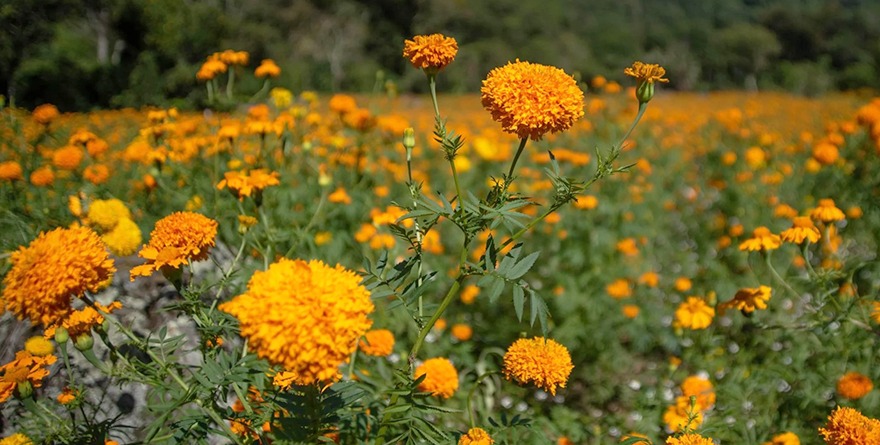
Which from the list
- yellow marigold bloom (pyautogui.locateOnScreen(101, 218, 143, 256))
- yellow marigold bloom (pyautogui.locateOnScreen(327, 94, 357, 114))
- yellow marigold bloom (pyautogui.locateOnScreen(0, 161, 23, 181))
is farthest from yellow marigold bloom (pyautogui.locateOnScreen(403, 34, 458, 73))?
yellow marigold bloom (pyautogui.locateOnScreen(0, 161, 23, 181))

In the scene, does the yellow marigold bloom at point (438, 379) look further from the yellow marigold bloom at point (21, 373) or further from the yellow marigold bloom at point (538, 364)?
the yellow marigold bloom at point (21, 373)

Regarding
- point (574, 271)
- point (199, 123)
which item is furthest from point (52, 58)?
point (574, 271)

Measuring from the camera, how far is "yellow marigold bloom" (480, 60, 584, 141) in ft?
3.84

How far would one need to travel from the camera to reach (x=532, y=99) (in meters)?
1.18

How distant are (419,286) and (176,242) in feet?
2.02

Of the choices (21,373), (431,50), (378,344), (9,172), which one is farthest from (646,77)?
(9,172)

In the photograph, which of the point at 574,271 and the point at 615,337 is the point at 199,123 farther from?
the point at 615,337

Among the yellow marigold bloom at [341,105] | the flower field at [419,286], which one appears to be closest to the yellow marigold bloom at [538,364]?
the flower field at [419,286]

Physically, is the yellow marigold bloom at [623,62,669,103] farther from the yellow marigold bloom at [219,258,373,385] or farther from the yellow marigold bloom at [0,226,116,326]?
the yellow marigold bloom at [0,226,116,326]

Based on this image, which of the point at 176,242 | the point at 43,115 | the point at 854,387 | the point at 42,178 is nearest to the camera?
the point at 176,242

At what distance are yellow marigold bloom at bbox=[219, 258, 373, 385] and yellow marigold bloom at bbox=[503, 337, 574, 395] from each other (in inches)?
23.2

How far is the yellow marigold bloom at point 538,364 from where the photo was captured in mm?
1346

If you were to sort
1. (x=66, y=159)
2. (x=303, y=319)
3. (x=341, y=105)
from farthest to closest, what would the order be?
1. (x=341, y=105)
2. (x=66, y=159)
3. (x=303, y=319)

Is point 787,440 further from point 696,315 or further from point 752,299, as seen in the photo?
point 696,315
